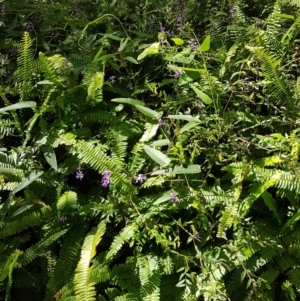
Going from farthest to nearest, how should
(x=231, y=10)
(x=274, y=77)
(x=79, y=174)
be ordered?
(x=231, y=10)
(x=274, y=77)
(x=79, y=174)

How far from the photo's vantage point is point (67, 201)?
2.10 meters

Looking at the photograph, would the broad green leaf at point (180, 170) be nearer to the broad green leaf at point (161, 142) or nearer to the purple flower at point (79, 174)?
the broad green leaf at point (161, 142)

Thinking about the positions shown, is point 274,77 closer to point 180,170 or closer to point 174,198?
point 180,170

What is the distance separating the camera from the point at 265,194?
6.61 ft

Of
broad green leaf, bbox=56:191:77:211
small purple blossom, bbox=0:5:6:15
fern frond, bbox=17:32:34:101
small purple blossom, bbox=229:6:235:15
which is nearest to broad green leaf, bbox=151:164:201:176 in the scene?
broad green leaf, bbox=56:191:77:211

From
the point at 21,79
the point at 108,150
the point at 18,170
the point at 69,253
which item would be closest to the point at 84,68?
the point at 21,79

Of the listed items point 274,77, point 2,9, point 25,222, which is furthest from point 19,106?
point 274,77

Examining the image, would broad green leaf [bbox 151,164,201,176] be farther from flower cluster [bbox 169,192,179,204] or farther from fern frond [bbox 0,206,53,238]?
fern frond [bbox 0,206,53,238]

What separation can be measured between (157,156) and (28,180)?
2.18 feet

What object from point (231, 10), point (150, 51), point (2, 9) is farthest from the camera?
point (2, 9)

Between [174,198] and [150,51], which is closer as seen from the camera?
[174,198]

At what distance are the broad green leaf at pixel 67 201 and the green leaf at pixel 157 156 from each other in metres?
0.43

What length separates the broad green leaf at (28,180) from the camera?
6.85 ft

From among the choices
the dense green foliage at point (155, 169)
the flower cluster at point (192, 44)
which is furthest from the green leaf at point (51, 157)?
the flower cluster at point (192, 44)
